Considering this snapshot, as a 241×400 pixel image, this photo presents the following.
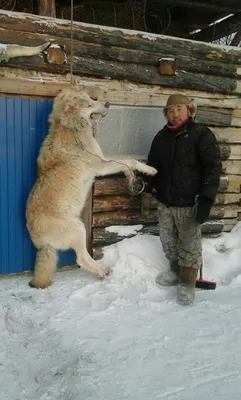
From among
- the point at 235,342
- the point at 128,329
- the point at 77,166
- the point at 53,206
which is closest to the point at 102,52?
the point at 77,166

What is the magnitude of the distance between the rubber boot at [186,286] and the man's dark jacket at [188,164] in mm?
780

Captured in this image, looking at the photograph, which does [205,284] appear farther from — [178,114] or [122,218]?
[178,114]

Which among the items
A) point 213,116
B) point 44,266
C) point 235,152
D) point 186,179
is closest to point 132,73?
point 213,116

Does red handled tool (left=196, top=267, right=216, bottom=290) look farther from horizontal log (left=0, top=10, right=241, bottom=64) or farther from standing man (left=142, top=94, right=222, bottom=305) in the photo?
horizontal log (left=0, top=10, right=241, bottom=64)

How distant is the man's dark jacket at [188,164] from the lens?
3.97 metres

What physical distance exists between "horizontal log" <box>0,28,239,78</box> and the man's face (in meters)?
1.13

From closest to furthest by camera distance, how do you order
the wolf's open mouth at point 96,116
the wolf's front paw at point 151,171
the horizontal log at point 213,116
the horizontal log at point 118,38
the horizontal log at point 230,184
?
the horizontal log at point 118,38
the wolf's front paw at point 151,171
the wolf's open mouth at point 96,116
the horizontal log at point 213,116
the horizontal log at point 230,184

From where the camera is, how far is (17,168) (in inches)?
176

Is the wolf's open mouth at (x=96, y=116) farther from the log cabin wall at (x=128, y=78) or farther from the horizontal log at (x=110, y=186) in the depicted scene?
the horizontal log at (x=110, y=186)

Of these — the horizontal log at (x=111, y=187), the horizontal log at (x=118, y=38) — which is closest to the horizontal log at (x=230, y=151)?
the horizontal log at (x=118, y=38)

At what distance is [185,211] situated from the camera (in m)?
4.21

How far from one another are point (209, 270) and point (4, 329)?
110 inches

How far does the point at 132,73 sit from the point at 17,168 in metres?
1.94

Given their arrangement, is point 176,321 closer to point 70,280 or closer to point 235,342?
point 235,342
